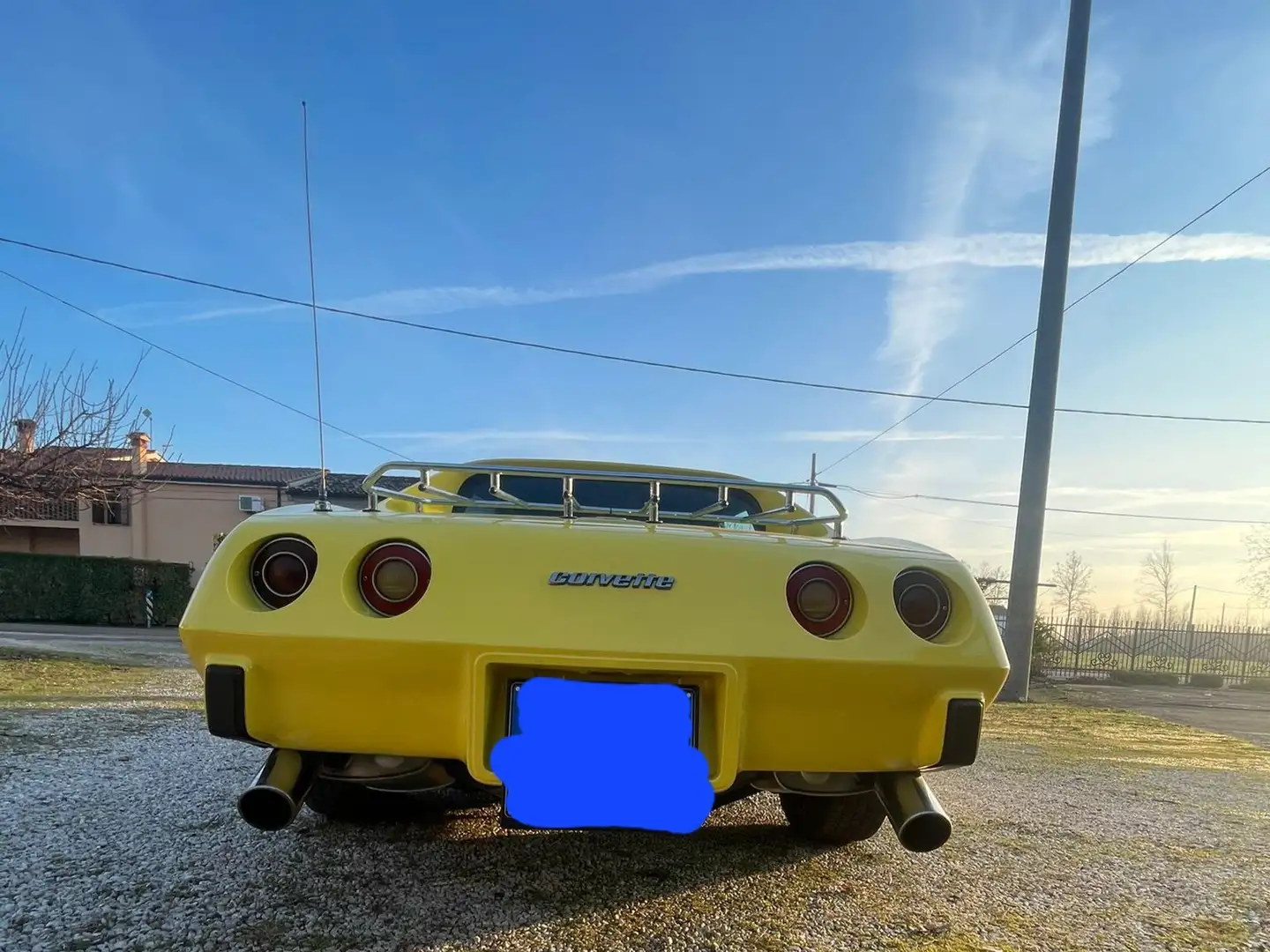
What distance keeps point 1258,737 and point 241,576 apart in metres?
9.07

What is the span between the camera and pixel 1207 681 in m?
15.5

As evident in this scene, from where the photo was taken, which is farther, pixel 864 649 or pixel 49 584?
pixel 49 584

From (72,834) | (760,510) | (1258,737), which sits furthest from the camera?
(1258,737)

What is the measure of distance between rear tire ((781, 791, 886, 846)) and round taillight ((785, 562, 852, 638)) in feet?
3.04

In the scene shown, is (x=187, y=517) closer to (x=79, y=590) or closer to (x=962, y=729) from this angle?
(x=79, y=590)

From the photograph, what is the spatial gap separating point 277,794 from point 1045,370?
9.77 m

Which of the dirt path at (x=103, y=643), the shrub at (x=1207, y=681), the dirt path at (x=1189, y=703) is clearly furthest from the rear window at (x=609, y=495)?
the shrub at (x=1207, y=681)

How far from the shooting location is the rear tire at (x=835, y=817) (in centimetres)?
241

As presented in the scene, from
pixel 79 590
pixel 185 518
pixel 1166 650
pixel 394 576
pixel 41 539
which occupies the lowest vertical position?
pixel 41 539

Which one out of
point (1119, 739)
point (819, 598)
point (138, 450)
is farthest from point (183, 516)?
point (819, 598)

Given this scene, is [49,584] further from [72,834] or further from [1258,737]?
[1258,737]

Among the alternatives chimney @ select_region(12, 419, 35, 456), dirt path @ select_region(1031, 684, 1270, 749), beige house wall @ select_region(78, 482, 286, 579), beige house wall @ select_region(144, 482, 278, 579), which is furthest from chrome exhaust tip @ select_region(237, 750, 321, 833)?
beige house wall @ select_region(144, 482, 278, 579)

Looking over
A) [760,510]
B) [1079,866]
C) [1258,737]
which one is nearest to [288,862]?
[760,510]

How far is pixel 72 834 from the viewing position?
2443mm
